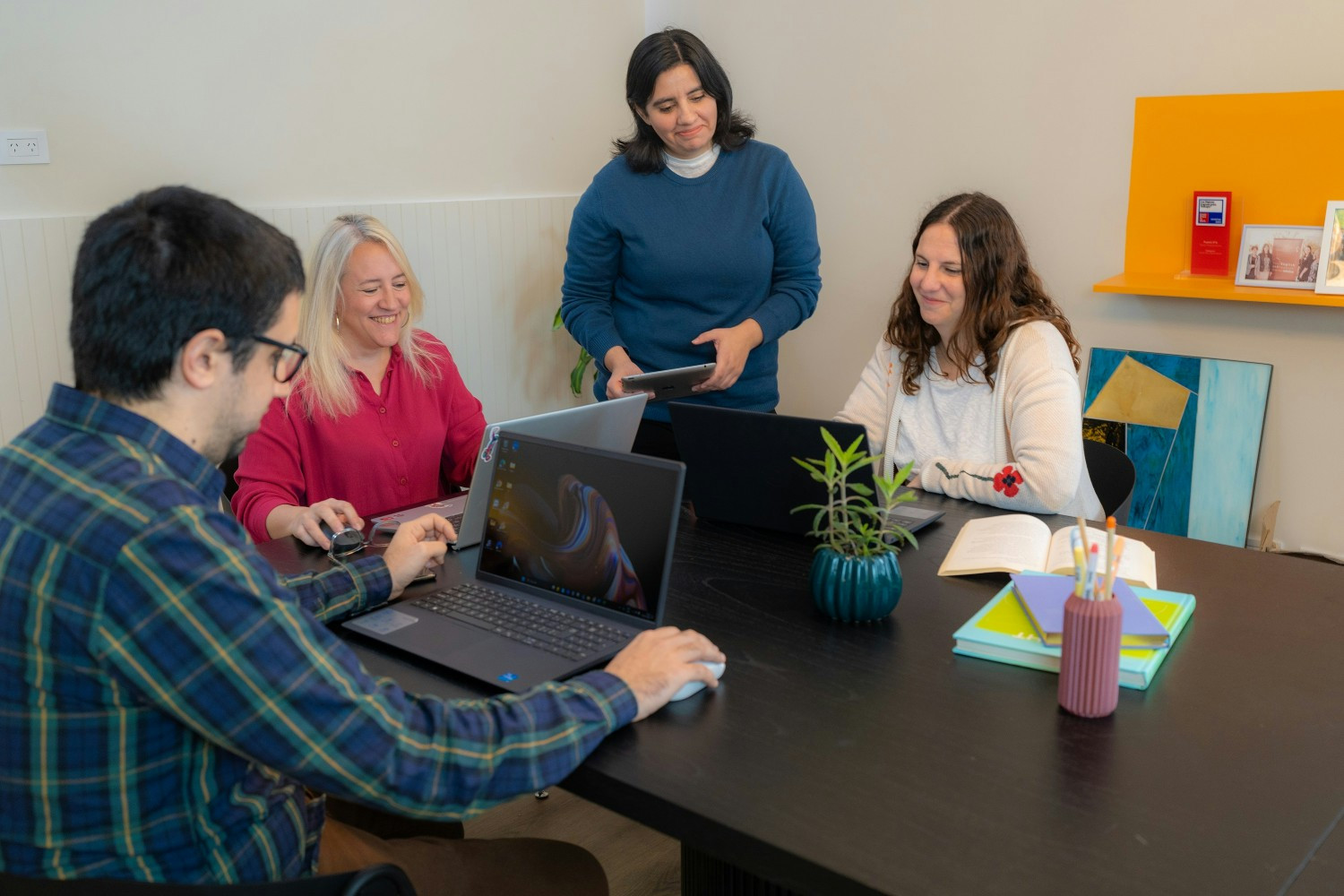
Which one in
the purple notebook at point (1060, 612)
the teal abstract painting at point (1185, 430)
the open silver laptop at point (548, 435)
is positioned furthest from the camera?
the teal abstract painting at point (1185, 430)

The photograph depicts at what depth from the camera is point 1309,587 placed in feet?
5.32

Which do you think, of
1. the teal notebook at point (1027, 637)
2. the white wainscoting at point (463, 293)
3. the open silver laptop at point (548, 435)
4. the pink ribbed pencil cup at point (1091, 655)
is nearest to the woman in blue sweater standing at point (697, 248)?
the open silver laptop at point (548, 435)

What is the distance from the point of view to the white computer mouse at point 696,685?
133 cm

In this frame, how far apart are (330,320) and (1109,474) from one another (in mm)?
1600

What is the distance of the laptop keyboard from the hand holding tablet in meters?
0.92

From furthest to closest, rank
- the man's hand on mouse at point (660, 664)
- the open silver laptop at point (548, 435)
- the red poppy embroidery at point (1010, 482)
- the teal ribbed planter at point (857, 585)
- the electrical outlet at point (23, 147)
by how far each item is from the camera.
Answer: the electrical outlet at point (23, 147) < the red poppy embroidery at point (1010, 482) < the open silver laptop at point (548, 435) < the teal ribbed planter at point (857, 585) < the man's hand on mouse at point (660, 664)

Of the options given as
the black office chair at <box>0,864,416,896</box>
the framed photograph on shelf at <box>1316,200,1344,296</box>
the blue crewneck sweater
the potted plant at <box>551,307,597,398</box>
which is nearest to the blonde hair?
the blue crewneck sweater

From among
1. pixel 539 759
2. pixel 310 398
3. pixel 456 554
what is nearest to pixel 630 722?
pixel 539 759

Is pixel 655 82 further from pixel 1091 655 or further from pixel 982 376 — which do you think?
pixel 1091 655

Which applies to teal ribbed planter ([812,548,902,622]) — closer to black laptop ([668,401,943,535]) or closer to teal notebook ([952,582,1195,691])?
teal notebook ([952,582,1195,691])

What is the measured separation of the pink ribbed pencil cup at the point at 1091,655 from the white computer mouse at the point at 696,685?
0.39 metres

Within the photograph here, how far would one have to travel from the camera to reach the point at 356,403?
2305 millimetres

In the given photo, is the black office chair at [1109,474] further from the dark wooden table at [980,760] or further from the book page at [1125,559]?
the dark wooden table at [980,760]

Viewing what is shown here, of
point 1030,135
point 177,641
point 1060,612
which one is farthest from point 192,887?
point 1030,135
